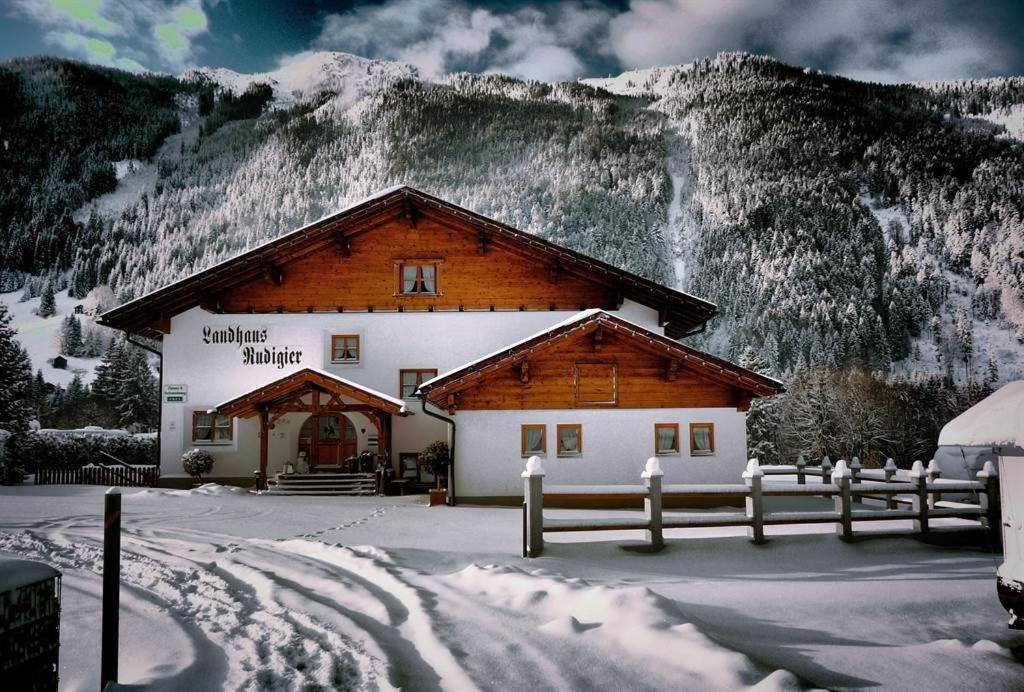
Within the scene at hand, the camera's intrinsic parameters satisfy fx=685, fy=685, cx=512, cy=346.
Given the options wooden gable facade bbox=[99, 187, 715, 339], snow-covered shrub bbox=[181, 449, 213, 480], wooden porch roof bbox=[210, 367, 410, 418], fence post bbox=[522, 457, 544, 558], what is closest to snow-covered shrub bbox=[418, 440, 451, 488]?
wooden porch roof bbox=[210, 367, 410, 418]

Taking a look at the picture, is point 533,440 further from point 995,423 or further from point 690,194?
point 690,194

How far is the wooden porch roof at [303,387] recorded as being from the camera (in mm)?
20172

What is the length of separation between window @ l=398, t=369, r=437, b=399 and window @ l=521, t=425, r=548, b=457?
6.10 meters

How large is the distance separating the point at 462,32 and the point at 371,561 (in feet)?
689

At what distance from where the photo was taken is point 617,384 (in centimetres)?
1780

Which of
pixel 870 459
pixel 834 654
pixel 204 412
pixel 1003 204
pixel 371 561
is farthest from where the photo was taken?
pixel 1003 204

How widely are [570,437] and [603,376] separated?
180cm

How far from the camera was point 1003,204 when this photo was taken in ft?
381

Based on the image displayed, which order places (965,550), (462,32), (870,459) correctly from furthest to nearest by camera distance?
(462,32) < (870,459) < (965,550)

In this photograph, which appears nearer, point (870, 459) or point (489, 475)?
point (489, 475)

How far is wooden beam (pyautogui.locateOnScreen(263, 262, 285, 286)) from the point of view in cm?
2262

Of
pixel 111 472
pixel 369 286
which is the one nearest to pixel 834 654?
pixel 369 286

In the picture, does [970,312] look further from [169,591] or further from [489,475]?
[169,591]

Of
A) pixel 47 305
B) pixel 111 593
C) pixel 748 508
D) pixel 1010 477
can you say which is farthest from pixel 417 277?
pixel 47 305
